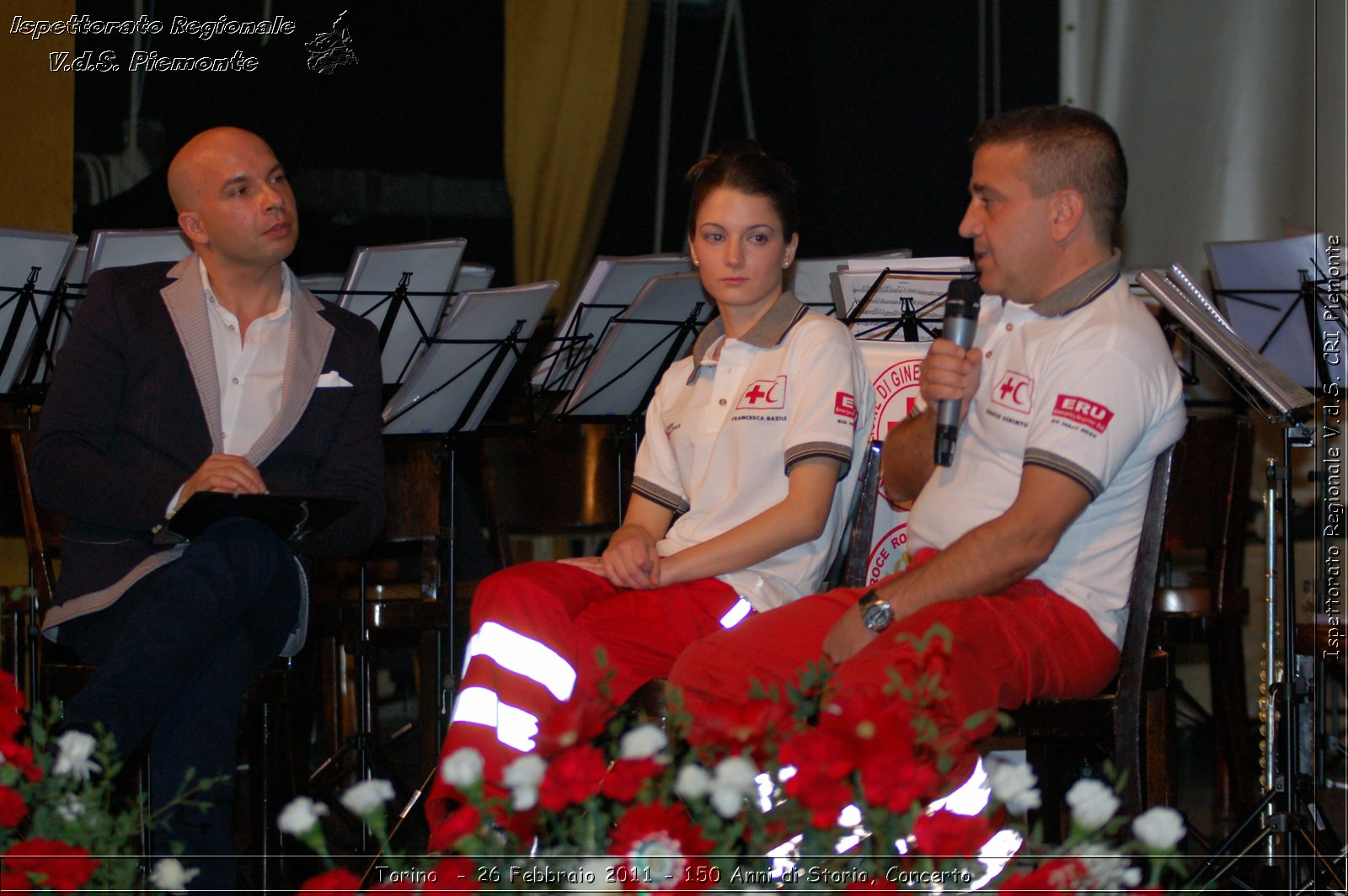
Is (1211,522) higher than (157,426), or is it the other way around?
(157,426)

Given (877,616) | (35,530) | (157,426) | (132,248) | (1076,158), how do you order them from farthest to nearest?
(132,248)
(35,530)
(157,426)
(1076,158)
(877,616)

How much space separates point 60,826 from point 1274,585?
220 centimetres

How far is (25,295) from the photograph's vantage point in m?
2.98

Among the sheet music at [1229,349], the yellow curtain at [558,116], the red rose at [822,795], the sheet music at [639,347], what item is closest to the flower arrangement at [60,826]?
the red rose at [822,795]

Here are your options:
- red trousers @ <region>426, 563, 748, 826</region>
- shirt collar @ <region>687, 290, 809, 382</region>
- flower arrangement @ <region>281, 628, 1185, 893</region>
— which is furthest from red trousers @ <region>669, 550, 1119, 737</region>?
flower arrangement @ <region>281, 628, 1185, 893</region>

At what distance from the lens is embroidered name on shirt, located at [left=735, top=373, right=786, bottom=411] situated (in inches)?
93.0

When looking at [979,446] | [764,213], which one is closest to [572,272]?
[764,213]

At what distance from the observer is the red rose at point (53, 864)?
3.46ft

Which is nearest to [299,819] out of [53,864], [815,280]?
[53,864]

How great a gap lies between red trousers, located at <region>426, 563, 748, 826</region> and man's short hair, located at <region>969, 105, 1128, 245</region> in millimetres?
850

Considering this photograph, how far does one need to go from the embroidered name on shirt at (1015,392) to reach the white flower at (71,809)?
140 cm

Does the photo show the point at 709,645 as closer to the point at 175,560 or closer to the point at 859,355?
the point at 859,355

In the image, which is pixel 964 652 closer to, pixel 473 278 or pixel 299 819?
pixel 299 819

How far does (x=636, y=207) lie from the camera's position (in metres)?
5.86
